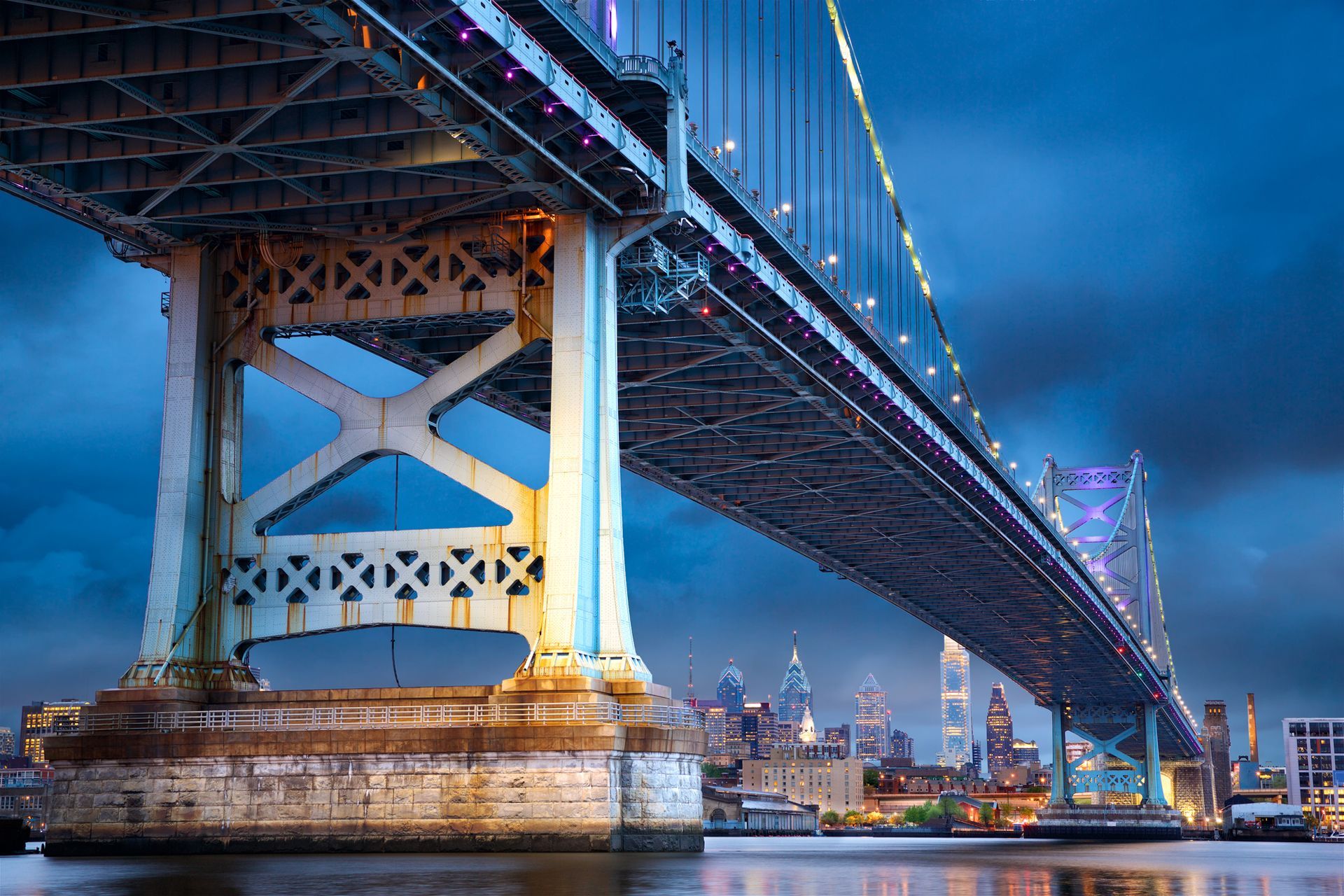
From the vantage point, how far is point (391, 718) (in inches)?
1236

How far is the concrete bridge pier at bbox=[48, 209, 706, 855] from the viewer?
97.1ft

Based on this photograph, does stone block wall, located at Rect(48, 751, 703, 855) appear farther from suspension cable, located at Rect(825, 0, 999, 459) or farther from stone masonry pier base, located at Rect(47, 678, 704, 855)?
suspension cable, located at Rect(825, 0, 999, 459)

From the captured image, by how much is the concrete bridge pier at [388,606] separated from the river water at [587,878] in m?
1.08

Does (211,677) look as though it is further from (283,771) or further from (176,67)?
(176,67)

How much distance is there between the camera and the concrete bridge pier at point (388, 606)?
29.6m

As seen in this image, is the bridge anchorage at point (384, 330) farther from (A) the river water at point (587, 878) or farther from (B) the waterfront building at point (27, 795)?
(B) the waterfront building at point (27, 795)

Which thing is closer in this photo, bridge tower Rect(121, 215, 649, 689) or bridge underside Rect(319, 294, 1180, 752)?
bridge tower Rect(121, 215, 649, 689)

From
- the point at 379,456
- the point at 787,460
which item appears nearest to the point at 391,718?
the point at 379,456

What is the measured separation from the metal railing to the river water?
245cm

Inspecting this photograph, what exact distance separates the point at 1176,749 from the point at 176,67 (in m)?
161

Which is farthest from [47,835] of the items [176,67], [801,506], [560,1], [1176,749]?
[1176,749]

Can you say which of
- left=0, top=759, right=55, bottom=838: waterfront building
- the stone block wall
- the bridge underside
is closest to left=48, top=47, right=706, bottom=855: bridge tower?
the stone block wall

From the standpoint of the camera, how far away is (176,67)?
90.2 ft

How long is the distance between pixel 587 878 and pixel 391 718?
9780 millimetres
